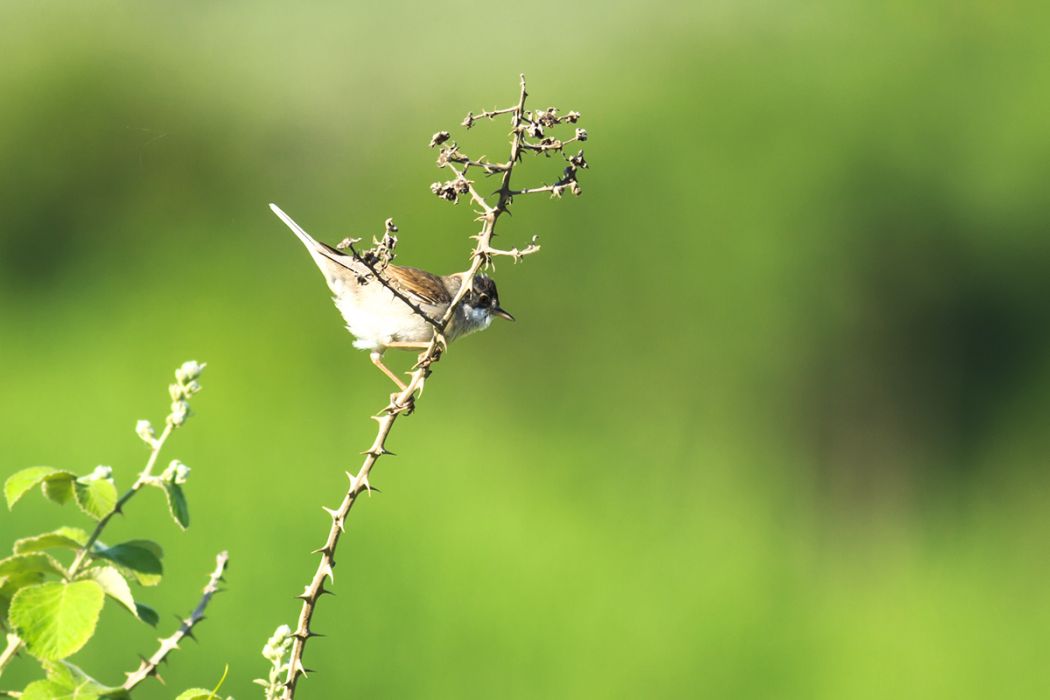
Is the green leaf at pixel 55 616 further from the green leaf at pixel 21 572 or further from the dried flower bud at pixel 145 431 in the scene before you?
the dried flower bud at pixel 145 431

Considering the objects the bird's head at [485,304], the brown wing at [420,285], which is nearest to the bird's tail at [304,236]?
the brown wing at [420,285]

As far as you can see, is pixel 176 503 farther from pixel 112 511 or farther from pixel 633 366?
pixel 633 366

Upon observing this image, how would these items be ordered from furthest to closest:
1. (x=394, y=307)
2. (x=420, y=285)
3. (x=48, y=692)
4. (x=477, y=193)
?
(x=420, y=285), (x=394, y=307), (x=477, y=193), (x=48, y=692)

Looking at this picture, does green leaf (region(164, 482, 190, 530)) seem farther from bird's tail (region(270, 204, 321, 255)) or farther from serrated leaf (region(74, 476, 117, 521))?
bird's tail (region(270, 204, 321, 255))

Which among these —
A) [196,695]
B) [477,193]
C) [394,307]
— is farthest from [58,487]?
[394,307]

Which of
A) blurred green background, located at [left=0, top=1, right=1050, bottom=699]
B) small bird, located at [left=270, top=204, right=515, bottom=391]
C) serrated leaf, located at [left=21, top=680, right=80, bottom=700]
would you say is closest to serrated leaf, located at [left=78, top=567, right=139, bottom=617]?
serrated leaf, located at [left=21, top=680, right=80, bottom=700]

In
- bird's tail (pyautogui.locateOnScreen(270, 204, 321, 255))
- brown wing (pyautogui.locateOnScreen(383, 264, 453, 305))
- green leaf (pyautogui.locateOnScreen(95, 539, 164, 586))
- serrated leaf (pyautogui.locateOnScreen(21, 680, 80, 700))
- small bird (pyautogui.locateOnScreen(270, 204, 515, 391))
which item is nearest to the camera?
serrated leaf (pyautogui.locateOnScreen(21, 680, 80, 700))

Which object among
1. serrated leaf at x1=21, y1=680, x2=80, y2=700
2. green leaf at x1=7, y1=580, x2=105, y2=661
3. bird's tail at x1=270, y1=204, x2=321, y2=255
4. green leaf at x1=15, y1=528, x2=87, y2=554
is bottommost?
serrated leaf at x1=21, y1=680, x2=80, y2=700
